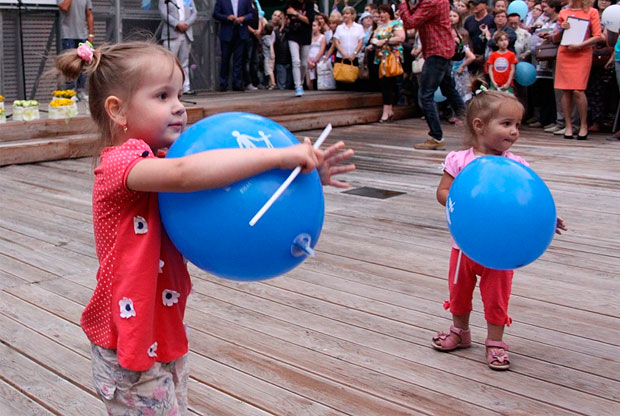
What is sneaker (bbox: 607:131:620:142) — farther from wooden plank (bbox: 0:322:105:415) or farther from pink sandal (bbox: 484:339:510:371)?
wooden plank (bbox: 0:322:105:415)

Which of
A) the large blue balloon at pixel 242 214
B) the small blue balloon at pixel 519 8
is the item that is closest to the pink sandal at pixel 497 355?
the large blue balloon at pixel 242 214

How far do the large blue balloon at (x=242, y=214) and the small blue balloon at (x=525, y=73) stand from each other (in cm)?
903

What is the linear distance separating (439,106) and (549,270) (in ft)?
26.2

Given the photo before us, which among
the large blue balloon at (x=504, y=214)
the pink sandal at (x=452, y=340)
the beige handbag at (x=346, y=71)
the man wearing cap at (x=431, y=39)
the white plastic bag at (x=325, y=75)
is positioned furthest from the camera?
the white plastic bag at (x=325, y=75)

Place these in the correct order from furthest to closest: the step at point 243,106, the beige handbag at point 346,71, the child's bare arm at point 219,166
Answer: the beige handbag at point 346,71, the step at point 243,106, the child's bare arm at point 219,166

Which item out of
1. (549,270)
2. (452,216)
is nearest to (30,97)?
(549,270)

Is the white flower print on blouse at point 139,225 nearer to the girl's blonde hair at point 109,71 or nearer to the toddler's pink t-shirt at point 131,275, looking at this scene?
the toddler's pink t-shirt at point 131,275

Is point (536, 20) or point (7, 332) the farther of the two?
point (536, 20)

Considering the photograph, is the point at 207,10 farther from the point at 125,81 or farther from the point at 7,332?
the point at 125,81

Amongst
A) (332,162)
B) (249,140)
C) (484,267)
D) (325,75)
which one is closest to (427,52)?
(325,75)

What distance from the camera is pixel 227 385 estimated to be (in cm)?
286

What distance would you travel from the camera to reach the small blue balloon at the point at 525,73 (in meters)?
10.2

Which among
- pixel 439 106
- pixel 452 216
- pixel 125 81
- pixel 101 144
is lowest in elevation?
pixel 439 106

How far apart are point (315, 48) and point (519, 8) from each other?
3502 millimetres
